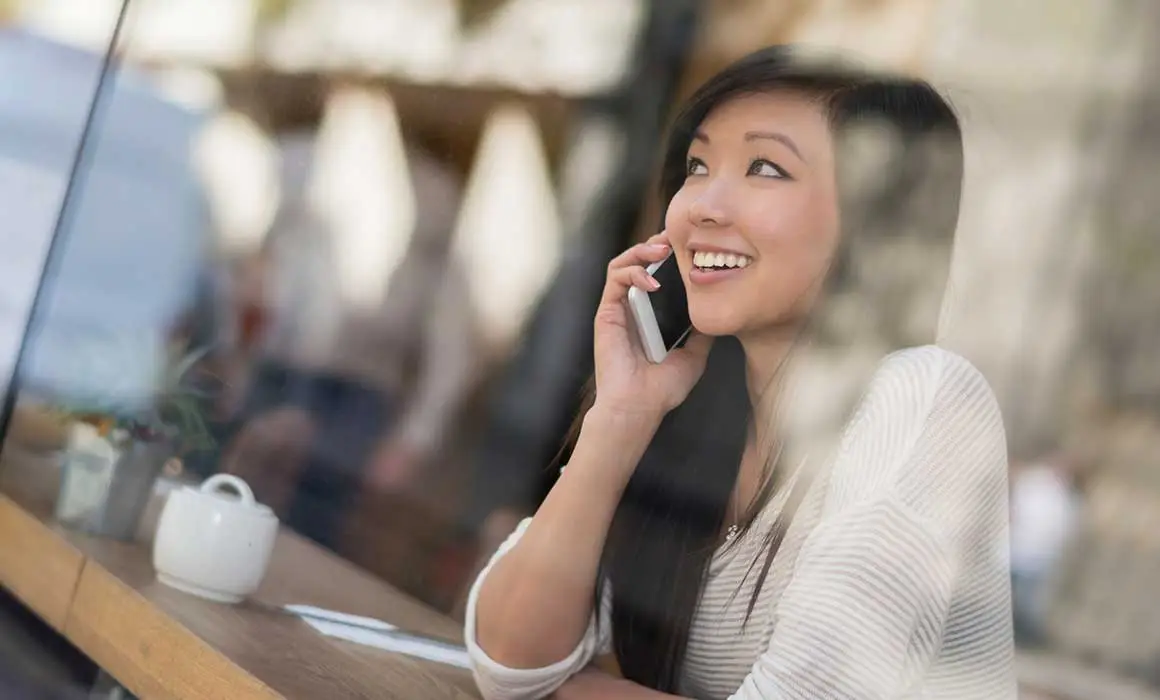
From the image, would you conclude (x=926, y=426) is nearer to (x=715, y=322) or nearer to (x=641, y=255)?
(x=715, y=322)

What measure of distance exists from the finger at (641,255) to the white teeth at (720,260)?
0.17ft

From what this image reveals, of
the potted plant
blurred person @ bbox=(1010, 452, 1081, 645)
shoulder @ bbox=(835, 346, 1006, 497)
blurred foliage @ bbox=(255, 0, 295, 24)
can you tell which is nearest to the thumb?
shoulder @ bbox=(835, 346, 1006, 497)

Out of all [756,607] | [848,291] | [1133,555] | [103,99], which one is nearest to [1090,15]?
[848,291]

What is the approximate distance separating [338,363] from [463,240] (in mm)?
297

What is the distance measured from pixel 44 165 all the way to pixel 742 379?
1.61m

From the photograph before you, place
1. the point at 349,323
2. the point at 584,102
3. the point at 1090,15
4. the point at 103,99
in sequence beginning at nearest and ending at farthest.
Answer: the point at 1090,15 → the point at 584,102 → the point at 349,323 → the point at 103,99


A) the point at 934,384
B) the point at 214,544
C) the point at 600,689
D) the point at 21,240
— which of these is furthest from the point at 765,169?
the point at 21,240

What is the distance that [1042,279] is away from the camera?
1.03 m

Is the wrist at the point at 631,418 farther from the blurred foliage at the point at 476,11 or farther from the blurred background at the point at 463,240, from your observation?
the blurred foliage at the point at 476,11

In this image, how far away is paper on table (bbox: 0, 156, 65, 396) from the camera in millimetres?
2359

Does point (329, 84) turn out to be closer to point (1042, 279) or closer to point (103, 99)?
point (103, 99)

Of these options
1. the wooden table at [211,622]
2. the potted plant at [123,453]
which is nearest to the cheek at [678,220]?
the wooden table at [211,622]

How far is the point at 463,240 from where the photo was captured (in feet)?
5.58

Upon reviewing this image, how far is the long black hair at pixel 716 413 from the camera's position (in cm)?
114
